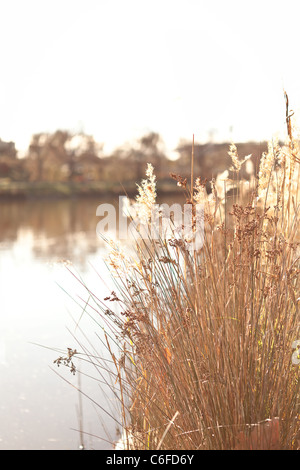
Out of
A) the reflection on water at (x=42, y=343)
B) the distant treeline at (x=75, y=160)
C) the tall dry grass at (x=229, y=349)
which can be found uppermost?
the distant treeline at (x=75, y=160)

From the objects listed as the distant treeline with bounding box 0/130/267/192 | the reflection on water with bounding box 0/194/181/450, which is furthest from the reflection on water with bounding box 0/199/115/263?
the distant treeline with bounding box 0/130/267/192

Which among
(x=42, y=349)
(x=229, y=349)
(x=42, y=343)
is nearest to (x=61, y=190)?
(x=42, y=343)

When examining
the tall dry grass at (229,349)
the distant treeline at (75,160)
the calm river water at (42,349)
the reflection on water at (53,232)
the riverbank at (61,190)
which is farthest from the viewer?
the distant treeline at (75,160)

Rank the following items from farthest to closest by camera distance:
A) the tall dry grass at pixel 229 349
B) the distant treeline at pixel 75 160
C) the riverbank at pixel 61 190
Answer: the distant treeline at pixel 75 160, the riverbank at pixel 61 190, the tall dry grass at pixel 229 349

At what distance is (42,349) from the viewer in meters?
5.00

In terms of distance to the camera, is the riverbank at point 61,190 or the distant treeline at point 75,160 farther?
the distant treeline at point 75,160

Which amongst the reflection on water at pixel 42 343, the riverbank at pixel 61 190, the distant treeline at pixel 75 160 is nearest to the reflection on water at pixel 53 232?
the reflection on water at pixel 42 343

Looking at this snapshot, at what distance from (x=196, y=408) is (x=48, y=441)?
6.47 feet

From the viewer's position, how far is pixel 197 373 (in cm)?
166

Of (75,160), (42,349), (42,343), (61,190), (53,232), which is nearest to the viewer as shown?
(42,349)

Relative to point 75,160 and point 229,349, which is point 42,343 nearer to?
point 229,349

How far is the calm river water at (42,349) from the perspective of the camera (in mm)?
3383

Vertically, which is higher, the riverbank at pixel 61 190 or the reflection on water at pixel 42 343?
the riverbank at pixel 61 190

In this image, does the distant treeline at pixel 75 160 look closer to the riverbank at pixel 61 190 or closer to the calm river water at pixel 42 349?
the riverbank at pixel 61 190
